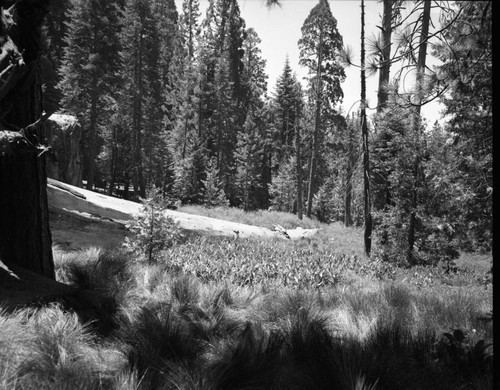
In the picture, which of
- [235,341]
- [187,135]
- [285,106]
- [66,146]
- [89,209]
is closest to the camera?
[235,341]

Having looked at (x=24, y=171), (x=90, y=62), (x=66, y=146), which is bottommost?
(x=24, y=171)

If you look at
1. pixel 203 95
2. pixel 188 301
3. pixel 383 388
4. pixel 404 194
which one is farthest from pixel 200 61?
pixel 383 388

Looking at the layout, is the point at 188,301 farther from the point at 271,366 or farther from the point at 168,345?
the point at 271,366

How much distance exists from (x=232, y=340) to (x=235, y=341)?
0.24 ft

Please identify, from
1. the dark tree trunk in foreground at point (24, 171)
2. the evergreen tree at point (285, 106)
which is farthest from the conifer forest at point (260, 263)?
the evergreen tree at point (285, 106)

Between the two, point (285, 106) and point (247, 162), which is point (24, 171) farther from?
point (285, 106)

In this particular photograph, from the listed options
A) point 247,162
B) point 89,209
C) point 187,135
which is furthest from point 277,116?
point 89,209

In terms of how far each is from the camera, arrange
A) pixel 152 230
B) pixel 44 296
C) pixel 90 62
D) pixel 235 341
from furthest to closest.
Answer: pixel 90 62 < pixel 152 230 < pixel 44 296 < pixel 235 341

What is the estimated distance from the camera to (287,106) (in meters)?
47.5

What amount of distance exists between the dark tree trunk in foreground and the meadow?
1.02 meters

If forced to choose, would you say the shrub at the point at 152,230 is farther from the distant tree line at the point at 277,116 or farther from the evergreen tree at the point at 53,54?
the evergreen tree at the point at 53,54

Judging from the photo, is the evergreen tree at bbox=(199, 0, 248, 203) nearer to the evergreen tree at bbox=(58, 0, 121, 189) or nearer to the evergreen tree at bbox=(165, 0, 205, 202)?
the evergreen tree at bbox=(165, 0, 205, 202)

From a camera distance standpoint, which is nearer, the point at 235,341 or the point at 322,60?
the point at 235,341

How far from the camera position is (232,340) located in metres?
Answer: 3.47
